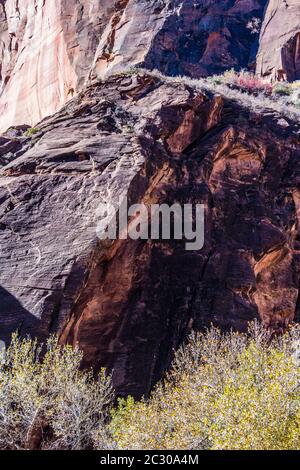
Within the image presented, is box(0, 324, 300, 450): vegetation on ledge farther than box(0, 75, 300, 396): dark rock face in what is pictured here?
No

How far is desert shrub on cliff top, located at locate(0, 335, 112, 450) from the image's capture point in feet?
41.8

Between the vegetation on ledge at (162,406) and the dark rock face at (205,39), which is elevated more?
the dark rock face at (205,39)

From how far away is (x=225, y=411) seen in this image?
11625mm

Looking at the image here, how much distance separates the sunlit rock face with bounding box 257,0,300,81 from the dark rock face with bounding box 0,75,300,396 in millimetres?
18572

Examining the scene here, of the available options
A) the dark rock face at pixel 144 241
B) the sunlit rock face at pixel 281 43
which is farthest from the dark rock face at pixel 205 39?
the dark rock face at pixel 144 241

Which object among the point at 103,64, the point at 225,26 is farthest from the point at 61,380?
the point at 225,26

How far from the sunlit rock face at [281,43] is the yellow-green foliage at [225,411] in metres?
31.3

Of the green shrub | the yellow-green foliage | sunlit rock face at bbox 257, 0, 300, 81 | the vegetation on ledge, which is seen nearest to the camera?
the yellow-green foliage

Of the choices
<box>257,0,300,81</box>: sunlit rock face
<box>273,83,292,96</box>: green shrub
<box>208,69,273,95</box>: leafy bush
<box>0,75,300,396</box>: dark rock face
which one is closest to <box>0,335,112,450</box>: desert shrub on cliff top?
<box>0,75,300,396</box>: dark rock face

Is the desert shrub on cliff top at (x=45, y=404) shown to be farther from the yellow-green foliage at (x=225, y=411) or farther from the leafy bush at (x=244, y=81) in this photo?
the leafy bush at (x=244, y=81)

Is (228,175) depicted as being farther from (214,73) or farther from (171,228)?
(214,73)

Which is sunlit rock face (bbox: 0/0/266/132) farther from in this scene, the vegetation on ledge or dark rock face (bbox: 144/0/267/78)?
the vegetation on ledge

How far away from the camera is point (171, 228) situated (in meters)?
19.5

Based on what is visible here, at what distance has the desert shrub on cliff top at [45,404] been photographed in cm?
1274
